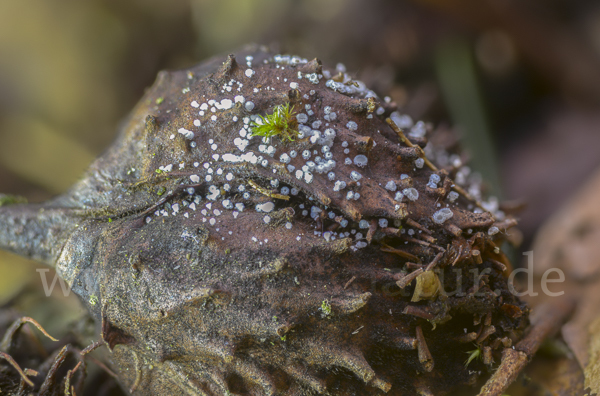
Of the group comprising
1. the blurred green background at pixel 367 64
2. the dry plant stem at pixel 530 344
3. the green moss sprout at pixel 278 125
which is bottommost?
the dry plant stem at pixel 530 344

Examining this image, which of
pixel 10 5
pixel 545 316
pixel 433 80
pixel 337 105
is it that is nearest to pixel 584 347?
pixel 545 316

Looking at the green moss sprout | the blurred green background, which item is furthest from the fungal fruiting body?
the blurred green background

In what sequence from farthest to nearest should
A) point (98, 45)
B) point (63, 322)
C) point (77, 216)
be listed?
point (98, 45) → point (63, 322) → point (77, 216)

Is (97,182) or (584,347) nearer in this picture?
(97,182)

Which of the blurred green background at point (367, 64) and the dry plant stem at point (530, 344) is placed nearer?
the dry plant stem at point (530, 344)

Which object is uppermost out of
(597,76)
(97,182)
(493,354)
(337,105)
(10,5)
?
(597,76)

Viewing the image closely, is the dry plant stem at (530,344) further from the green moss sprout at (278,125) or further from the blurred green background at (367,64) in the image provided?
the blurred green background at (367,64)

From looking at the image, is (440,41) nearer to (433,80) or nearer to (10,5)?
(433,80)

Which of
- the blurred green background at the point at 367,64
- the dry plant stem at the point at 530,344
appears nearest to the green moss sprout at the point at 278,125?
the dry plant stem at the point at 530,344
